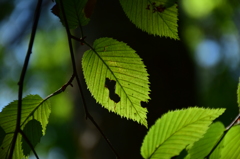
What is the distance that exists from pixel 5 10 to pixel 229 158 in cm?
334

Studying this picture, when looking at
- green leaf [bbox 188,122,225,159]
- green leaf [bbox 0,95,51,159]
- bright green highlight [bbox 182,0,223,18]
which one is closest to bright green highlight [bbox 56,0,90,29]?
green leaf [bbox 0,95,51,159]

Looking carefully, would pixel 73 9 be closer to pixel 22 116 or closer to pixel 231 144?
pixel 22 116

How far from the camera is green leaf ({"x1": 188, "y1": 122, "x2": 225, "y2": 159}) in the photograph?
489 millimetres

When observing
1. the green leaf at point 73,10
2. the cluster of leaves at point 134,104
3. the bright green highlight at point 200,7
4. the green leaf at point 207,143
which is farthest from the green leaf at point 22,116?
the bright green highlight at point 200,7

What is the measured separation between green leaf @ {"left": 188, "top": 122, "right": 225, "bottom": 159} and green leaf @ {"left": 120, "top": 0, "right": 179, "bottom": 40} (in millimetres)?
165

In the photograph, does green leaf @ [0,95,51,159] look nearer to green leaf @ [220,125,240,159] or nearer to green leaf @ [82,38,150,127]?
green leaf @ [82,38,150,127]

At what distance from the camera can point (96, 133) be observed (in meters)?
1.70

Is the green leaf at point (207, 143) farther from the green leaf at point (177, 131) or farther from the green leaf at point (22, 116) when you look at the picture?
the green leaf at point (22, 116)

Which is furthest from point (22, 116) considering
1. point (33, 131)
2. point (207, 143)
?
point (207, 143)

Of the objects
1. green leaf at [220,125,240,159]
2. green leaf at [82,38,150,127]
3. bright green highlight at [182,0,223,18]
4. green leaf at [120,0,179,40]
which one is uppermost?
bright green highlight at [182,0,223,18]

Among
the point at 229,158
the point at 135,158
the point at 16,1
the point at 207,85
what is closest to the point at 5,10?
the point at 16,1

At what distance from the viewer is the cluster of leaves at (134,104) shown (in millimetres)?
489

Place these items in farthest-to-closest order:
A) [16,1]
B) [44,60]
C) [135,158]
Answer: [44,60], [16,1], [135,158]

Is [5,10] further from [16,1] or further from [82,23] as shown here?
[82,23]
